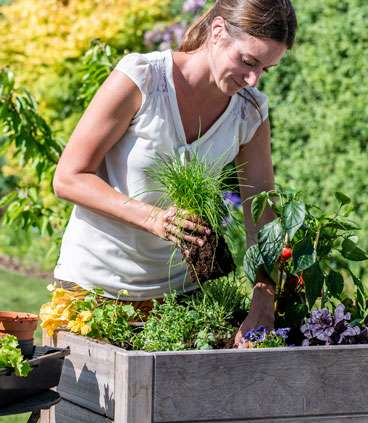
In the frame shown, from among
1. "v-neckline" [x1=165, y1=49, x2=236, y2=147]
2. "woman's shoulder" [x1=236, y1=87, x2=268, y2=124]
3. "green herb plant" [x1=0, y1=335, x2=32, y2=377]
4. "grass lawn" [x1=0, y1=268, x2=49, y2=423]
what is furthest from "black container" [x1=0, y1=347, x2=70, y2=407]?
"grass lawn" [x1=0, y1=268, x2=49, y2=423]

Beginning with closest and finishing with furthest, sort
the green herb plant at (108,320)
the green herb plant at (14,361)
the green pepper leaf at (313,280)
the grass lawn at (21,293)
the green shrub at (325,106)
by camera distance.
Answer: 1. the green herb plant at (14,361)
2. the green herb plant at (108,320)
3. the green pepper leaf at (313,280)
4. the green shrub at (325,106)
5. the grass lawn at (21,293)

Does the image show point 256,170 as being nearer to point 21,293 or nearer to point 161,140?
point 161,140

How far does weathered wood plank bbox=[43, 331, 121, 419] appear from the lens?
8.07 feet

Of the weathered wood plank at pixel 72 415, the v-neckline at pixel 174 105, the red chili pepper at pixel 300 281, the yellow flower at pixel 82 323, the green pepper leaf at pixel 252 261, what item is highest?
the v-neckline at pixel 174 105

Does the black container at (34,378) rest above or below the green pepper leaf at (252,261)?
below

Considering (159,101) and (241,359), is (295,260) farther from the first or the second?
(159,101)

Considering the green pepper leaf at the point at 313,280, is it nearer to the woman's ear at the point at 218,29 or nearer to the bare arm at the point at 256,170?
the bare arm at the point at 256,170

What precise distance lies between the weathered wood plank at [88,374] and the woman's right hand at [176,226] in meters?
0.33

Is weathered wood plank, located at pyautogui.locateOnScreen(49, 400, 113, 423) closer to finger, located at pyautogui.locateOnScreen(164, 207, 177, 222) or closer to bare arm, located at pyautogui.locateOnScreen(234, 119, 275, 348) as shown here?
finger, located at pyautogui.locateOnScreen(164, 207, 177, 222)

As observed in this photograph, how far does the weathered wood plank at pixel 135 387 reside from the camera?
92.0 inches

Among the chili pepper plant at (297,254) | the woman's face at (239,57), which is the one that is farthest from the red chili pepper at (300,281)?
the woman's face at (239,57)

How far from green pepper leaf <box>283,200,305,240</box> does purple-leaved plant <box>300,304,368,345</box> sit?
0.77 ft

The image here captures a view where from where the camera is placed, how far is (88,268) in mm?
2857

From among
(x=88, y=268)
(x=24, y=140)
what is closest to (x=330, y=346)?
(x=88, y=268)
